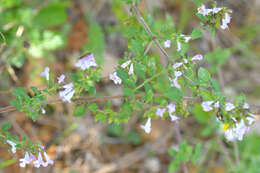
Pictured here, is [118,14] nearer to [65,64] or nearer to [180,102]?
[65,64]

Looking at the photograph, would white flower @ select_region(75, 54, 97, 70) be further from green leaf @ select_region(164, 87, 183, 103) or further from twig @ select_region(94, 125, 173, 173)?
twig @ select_region(94, 125, 173, 173)

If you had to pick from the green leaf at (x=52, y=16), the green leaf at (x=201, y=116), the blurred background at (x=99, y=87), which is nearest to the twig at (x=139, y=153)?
the blurred background at (x=99, y=87)

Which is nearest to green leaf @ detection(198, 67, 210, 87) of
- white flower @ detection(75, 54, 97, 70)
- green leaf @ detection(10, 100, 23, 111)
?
white flower @ detection(75, 54, 97, 70)

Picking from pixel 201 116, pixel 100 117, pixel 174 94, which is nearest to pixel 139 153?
pixel 201 116

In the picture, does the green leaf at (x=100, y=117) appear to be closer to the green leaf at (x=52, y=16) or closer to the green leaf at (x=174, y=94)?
the green leaf at (x=174, y=94)

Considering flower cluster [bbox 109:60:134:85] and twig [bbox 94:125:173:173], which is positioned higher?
flower cluster [bbox 109:60:134:85]

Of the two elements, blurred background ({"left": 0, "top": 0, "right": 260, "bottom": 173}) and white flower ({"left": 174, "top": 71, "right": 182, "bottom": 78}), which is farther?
blurred background ({"left": 0, "top": 0, "right": 260, "bottom": 173})

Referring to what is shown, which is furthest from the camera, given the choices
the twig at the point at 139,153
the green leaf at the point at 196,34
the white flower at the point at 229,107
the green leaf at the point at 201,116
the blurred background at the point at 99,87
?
the green leaf at the point at 201,116

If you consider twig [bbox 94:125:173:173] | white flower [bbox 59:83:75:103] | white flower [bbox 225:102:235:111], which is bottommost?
twig [bbox 94:125:173:173]
